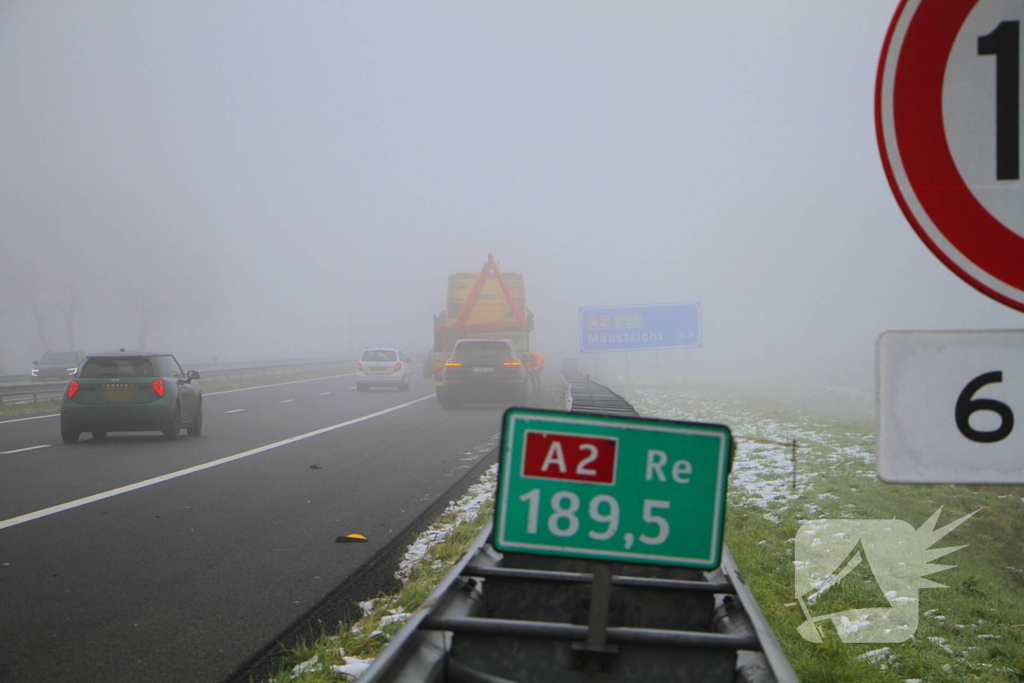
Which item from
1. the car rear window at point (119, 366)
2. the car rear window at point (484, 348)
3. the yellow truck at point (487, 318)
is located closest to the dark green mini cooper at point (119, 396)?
the car rear window at point (119, 366)

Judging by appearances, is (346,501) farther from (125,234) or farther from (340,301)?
(340,301)

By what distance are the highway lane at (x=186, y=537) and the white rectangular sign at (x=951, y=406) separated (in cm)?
423

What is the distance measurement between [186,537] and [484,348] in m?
15.8

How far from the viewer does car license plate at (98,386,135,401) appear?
15930 millimetres

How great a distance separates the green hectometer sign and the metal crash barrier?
0.37 ft

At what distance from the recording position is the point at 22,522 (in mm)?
8945

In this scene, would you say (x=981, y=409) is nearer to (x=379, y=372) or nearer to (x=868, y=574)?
(x=868, y=574)

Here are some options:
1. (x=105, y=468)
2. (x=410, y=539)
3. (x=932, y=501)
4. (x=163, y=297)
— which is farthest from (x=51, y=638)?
(x=163, y=297)

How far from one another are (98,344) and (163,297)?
1147 inches

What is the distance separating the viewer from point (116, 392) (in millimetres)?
15953

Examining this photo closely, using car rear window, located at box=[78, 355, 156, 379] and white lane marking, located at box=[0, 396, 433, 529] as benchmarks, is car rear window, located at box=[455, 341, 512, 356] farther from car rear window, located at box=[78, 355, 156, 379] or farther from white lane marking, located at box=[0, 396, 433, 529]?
car rear window, located at box=[78, 355, 156, 379]

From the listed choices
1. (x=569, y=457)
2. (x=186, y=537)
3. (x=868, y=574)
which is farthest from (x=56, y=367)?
(x=569, y=457)

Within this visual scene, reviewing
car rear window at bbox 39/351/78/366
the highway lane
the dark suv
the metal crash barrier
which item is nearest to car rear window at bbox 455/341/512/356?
the dark suv

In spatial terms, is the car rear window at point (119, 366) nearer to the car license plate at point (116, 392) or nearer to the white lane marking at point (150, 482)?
the car license plate at point (116, 392)
